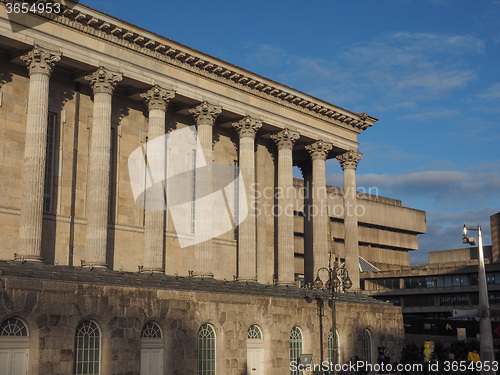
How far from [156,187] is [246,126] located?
9447mm

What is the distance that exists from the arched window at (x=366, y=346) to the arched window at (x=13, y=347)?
27.4 meters

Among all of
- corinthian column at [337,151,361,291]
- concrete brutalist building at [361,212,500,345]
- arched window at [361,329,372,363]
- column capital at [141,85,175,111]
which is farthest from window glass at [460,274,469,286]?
column capital at [141,85,175,111]

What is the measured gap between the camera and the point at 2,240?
123ft

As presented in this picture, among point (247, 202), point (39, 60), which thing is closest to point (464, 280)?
point (247, 202)

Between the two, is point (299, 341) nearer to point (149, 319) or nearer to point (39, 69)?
point (149, 319)

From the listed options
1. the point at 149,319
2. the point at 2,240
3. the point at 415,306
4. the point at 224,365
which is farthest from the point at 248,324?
the point at 415,306

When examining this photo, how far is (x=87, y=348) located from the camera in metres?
32.5

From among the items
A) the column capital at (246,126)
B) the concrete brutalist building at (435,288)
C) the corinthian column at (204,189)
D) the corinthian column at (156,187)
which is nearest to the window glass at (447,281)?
the concrete brutalist building at (435,288)

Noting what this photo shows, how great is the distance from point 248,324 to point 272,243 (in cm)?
1520

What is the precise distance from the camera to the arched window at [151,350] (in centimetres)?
3512

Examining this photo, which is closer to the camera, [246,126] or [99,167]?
[99,167]

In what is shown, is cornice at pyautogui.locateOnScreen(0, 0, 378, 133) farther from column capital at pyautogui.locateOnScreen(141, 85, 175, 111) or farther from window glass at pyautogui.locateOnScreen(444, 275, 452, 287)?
window glass at pyautogui.locateOnScreen(444, 275, 452, 287)

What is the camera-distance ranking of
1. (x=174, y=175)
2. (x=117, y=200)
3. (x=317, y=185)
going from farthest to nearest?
1. (x=317, y=185)
2. (x=174, y=175)
3. (x=117, y=200)

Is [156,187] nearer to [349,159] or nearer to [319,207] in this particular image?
[319,207]
